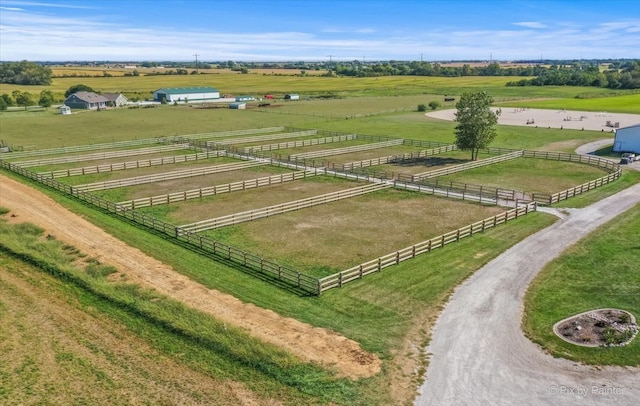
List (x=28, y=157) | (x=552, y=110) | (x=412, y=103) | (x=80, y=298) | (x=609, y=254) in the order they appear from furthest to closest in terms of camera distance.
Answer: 1. (x=412, y=103)
2. (x=552, y=110)
3. (x=28, y=157)
4. (x=609, y=254)
5. (x=80, y=298)

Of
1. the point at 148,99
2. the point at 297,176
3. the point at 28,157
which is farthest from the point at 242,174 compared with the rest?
the point at 148,99

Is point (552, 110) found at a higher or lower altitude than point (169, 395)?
higher

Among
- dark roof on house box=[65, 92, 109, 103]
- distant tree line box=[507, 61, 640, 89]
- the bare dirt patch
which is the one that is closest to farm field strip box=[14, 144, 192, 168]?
the bare dirt patch

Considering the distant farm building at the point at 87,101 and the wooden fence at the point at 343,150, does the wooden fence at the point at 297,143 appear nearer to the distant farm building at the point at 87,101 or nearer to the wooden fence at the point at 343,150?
the wooden fence at the point at 343,150

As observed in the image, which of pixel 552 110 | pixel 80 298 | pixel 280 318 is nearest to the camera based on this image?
pixel 280 318

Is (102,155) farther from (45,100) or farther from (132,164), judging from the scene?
(45,100)

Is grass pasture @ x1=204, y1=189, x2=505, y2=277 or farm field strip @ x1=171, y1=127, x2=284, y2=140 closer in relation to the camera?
grass pasture @ x1=204, y1=189, x2=505, y2=277

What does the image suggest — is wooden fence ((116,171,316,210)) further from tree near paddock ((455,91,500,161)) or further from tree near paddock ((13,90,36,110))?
tree near paddock ((13,90,36,110))

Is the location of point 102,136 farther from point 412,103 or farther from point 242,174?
point 412,103
